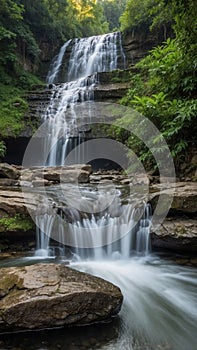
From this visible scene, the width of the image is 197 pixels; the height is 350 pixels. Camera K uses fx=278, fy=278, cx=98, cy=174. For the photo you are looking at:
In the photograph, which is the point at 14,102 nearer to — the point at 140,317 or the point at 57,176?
the point at 57,176

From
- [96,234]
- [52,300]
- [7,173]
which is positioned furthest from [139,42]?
[52,300]

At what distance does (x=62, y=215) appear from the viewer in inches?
203

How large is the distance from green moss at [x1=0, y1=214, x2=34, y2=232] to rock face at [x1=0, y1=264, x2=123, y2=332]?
5.97 feet

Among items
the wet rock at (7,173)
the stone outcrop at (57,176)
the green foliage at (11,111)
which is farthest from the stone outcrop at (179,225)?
the green foliage at (11,111)

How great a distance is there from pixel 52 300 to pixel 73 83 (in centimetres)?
1367

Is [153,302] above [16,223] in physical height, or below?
below

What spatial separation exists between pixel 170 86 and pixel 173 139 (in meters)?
1.72

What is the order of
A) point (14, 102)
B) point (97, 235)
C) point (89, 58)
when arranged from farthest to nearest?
1. point (89, 58)
2. point (14, 102)
3. point (97, 235)

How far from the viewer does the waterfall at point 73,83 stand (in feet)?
39.4

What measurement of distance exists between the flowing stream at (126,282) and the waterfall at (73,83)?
5.45m

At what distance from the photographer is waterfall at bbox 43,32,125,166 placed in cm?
1202

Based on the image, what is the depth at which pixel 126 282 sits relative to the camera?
12.8 ft

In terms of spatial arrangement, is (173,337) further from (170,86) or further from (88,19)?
(88,19)

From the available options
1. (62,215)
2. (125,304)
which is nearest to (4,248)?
(62,215)
